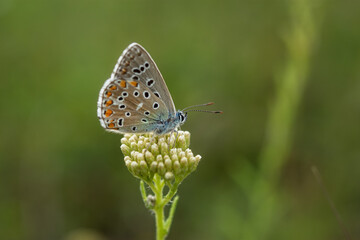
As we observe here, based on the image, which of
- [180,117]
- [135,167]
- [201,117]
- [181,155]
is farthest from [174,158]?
[201,117]

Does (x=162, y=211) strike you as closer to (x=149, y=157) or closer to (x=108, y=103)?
(x=149, y=157)

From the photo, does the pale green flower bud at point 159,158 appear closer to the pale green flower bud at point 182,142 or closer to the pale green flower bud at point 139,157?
the pale green flower bud at point 139,157

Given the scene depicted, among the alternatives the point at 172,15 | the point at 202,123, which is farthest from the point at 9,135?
the point at 172,15

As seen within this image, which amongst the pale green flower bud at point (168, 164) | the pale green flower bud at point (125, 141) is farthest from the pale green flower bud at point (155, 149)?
the pale green flower bud at point (125, 141)

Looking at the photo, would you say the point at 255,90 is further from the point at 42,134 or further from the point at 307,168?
the point at 42,134

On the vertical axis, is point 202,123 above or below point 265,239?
above

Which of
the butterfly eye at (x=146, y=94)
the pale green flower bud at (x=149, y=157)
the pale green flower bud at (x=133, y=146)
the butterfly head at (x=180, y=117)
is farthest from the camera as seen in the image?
the butterfly head at (x=180, y=117)

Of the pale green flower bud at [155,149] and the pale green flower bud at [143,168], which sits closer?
the pale green flower bud at [143,168]
